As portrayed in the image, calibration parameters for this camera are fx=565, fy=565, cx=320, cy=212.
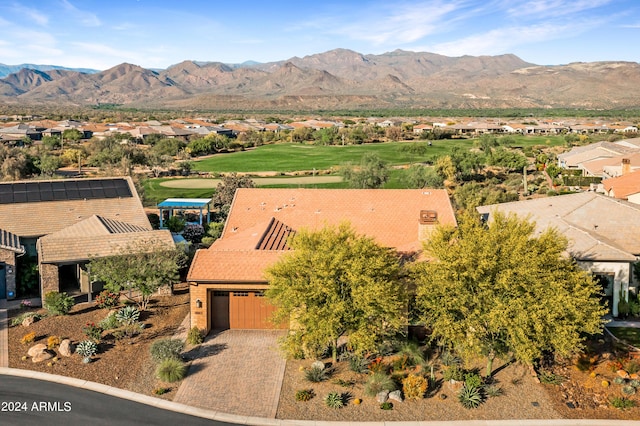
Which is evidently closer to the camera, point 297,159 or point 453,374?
point 453,374

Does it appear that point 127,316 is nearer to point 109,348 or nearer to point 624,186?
point 109,348

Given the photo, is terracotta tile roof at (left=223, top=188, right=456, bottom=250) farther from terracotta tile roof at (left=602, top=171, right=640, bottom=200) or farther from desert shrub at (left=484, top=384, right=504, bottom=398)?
terracotta tile roof at (left=602, top=171, right=640, bottom=200)

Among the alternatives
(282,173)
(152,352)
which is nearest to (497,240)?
(152,352)

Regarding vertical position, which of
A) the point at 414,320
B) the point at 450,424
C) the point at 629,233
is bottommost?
the point at 450,424

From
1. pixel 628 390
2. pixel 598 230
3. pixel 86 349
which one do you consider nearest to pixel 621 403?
pixel 628 390

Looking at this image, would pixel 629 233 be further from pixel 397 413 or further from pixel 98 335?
pixel 98 335

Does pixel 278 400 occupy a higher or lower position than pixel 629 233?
lower

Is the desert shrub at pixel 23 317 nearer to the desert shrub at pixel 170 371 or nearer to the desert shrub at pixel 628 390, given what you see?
the desert shrub at pixel 170 371
